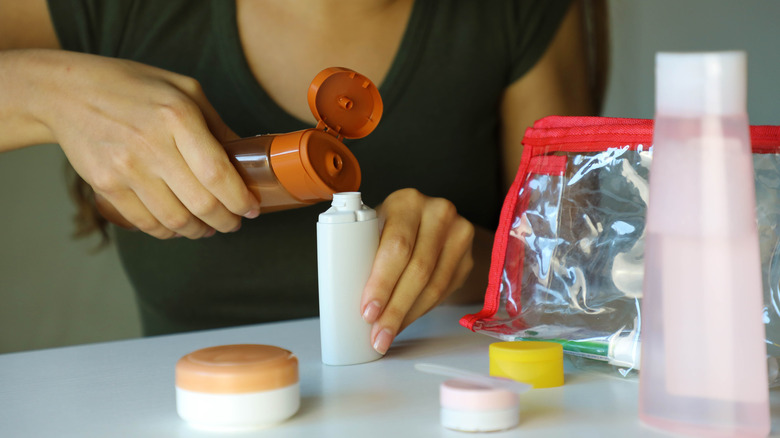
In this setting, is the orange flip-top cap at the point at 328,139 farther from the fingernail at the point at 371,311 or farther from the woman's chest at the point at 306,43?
the woman's chest at the point at 306,43

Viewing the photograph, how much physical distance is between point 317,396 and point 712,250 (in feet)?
0.93

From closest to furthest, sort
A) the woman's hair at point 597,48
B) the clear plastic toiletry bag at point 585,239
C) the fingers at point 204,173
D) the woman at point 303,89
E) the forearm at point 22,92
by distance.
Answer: the clear plastic toiletry bag at point 585,239, the fingers at point 204,173, the forearm at point 22,92, the woman at point 303,89, the woman's hair at point 597,48

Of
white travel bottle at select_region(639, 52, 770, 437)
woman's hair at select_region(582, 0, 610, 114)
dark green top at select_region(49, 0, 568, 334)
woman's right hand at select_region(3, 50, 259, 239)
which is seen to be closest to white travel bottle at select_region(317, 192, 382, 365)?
woman's right hand at select_region(3, 50, 259, 239)

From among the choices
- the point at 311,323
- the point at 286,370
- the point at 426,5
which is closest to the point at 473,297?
the point at 311,323

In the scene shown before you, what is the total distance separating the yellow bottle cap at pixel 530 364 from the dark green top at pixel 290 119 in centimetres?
54

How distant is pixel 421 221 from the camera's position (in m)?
0.67

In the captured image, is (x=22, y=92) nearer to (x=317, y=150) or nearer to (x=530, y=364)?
(x=317, y=150)

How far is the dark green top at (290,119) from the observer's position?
949 mm

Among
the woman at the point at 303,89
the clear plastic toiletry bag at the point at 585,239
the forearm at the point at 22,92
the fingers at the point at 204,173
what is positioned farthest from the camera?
the woman at the point at 303,89

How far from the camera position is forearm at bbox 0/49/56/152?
699mm

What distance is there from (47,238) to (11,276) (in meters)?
0.07

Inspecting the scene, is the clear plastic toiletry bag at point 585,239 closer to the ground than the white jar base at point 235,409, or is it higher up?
higher up

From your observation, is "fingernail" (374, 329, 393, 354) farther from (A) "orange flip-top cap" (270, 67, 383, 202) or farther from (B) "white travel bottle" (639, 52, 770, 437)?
(B) "white travel bottle" (639, 52, 770, 437)

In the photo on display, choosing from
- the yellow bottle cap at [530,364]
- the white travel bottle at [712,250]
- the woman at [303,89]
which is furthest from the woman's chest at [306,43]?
the white travel bottle at [712,250]
